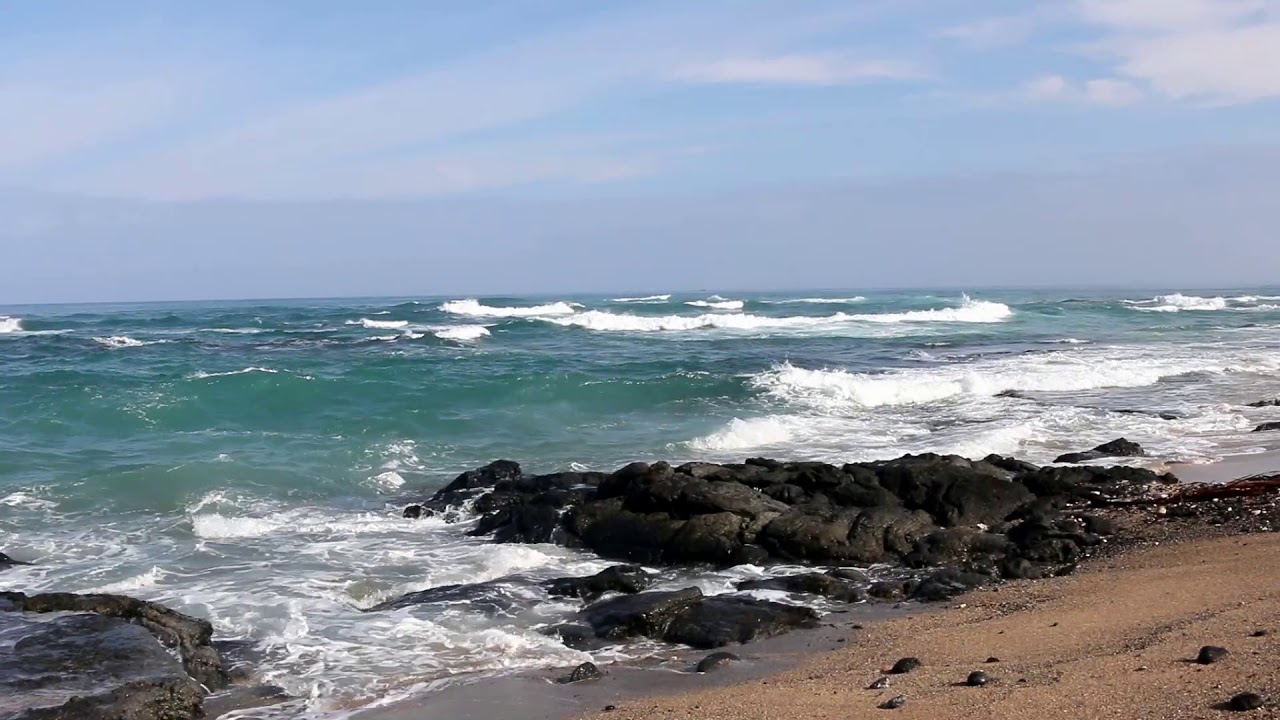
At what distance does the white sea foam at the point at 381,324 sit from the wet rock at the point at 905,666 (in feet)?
130

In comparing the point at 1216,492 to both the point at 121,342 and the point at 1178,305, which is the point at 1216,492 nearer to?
the point at 121,342

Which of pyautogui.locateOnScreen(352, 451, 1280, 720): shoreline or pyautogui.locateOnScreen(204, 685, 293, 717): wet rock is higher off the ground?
pyautogui.locateOnScreen(352, 451, 1280, 720): shoreline

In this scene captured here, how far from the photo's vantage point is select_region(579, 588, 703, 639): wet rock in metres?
8.18

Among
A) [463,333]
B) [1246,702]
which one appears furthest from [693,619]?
[463,333]

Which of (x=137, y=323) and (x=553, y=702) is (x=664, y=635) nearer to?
(x=553, y=702)

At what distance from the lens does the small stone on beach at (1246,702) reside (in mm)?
5148

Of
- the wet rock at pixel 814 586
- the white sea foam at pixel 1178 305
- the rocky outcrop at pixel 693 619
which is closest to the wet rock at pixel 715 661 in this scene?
the rocky outcrop at pixel 693 619

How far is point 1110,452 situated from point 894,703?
34.3ft

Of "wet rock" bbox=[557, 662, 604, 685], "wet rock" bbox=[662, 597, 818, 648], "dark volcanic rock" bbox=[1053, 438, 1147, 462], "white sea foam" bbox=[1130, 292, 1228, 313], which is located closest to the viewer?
"wet rock" bbox=[557, 662, 604, 685]

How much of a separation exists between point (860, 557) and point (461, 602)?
400 cm

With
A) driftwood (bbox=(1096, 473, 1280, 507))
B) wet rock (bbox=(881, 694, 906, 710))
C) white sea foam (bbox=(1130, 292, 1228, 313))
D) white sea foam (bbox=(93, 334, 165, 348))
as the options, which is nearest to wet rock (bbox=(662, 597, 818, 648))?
wet rock (bbox=(881, 694, 906, 710))

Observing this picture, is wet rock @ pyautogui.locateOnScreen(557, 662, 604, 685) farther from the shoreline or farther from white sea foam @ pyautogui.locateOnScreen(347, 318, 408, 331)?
white sea foam @ pyautogui.locateOnScreen(347, 318, 408, 331)

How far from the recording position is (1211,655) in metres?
6.02

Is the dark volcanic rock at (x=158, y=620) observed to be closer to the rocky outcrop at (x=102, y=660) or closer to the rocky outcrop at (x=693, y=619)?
the rocky outcrop at (x=102, y=660)
